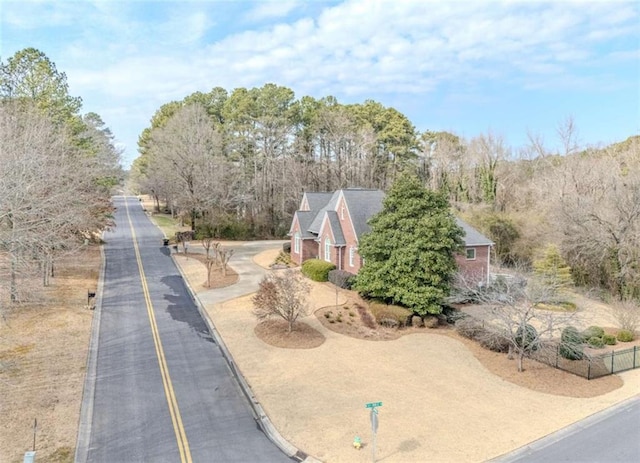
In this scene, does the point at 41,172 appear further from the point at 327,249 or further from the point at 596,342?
the point at 596,342

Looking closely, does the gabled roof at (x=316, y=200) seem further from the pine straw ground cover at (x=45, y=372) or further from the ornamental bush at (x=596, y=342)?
the ornamental bush at (x=596, y=342)

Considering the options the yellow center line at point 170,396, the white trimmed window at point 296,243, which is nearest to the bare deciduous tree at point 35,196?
the yellow center line at point 170,396

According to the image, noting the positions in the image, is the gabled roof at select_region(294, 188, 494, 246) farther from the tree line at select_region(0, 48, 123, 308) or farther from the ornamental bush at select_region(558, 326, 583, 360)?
the tree line at select_region(0, 48, 123, 308)

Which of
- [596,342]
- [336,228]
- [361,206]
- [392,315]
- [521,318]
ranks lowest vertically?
[596,342]

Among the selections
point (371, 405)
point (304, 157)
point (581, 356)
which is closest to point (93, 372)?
point (371, 405)

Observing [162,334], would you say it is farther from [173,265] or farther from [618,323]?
[618,323]

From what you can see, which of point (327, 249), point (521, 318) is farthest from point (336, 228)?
point (521, 318)

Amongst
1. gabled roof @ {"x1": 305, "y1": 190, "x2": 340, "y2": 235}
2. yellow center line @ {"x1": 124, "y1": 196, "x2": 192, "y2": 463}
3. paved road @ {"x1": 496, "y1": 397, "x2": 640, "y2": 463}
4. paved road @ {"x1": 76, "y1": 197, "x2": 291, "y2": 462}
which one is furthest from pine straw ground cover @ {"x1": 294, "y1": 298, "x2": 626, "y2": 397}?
gabled roof @ {"x1": 305, "y1": 190, "x2": 340, "y2": 235}
